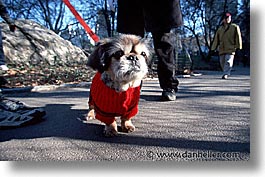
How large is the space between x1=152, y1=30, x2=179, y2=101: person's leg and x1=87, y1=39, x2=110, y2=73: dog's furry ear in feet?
2.64

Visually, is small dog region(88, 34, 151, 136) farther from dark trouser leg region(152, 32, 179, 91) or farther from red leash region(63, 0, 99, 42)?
dark trouser leg region(152, 32, 179, 91)

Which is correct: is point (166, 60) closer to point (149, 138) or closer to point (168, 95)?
point (168, 95)

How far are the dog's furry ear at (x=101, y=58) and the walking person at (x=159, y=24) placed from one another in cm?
68

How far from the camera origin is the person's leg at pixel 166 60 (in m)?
2.36

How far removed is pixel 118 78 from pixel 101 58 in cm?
16

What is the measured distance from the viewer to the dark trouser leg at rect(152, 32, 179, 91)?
2361 mm

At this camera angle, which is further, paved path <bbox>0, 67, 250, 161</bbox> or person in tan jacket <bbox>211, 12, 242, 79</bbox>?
person in tan jacket <bbox>211, 12, 242, 79</bbox>

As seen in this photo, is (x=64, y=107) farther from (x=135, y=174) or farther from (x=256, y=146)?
(x=256, y=146)

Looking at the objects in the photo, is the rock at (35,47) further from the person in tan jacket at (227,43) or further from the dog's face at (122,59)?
the dog's face at (122,59)

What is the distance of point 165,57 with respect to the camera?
2395mm

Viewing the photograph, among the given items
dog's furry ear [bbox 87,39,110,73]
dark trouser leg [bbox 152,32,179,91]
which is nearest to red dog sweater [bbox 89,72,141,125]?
dog's furry ear [bbox 87,39,110,73]

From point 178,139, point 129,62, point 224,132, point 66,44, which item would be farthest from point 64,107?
point 66,44

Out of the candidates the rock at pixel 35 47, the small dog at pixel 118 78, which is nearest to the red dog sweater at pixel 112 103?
the small dog at pixel 118 78

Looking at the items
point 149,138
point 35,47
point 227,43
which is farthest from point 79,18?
point 35,47
